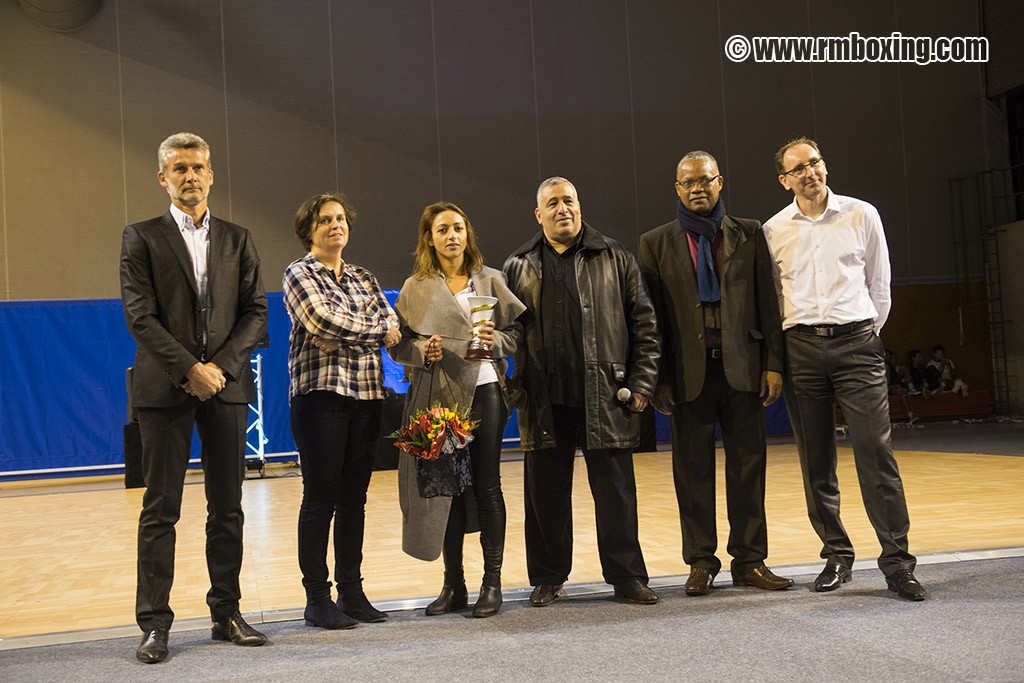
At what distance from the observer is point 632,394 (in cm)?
374

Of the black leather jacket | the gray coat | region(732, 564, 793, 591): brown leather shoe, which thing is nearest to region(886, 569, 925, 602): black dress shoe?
region(732, 564, 793, 591): brown leather shoe

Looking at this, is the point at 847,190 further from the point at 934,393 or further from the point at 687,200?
the point at 687,200

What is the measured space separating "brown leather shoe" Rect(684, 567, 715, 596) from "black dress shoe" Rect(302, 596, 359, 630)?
4.04 ft

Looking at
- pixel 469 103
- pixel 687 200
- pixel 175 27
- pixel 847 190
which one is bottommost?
pixel 687 200

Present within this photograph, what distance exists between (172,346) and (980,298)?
1479cm

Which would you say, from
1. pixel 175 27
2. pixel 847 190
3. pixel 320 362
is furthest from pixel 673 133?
pixel 320 362

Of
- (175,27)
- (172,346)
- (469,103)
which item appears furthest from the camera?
(469,103)

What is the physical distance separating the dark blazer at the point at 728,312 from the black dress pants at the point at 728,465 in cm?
8

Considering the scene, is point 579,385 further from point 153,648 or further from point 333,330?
point 153,648

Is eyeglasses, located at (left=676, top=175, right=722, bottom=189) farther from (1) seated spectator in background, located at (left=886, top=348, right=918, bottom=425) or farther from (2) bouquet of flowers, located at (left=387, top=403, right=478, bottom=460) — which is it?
(1) seated spectator in background, located at (left=886, top=348, right=918, bottom=425)

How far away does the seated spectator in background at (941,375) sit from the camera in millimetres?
14523

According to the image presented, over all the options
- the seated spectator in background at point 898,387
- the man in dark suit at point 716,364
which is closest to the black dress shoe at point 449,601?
the man in dark suit at point 716,364

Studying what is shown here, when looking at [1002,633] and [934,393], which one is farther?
[934,393]

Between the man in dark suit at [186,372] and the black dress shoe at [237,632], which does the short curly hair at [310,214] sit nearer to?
the man in dark suit at [186,372]
